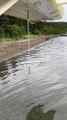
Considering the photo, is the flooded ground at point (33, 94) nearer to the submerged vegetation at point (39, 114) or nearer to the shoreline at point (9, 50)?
the submerged vegetation at point (39, 114)

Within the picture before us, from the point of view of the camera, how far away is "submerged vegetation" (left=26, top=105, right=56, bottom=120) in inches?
220

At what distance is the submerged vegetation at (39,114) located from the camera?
220 inches

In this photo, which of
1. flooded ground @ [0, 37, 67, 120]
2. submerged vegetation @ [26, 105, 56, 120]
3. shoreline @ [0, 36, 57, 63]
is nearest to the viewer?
submerged vegetation @ [26, 105, 56, 120]

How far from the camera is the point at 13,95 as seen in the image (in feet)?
24.0

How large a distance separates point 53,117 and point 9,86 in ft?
9.30

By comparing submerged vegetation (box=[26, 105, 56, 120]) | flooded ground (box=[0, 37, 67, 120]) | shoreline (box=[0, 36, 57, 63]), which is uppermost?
submerged vegetation (box=[26, 105, 56, 120])

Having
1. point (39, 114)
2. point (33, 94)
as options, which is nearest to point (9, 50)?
point (33, 94)

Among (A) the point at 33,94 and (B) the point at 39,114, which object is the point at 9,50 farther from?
(B) the point at 39,114

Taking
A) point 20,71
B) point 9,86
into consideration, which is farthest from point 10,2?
point 9,86

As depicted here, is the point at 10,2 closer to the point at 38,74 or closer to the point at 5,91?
the point at 38,74

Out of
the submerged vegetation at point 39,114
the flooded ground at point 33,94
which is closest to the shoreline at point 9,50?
the flooded ground at point 33,94

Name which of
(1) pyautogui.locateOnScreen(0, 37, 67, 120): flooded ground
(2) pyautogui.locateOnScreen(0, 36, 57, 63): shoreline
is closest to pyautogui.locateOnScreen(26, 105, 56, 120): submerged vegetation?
(1) pyautogui.locateOnScreen(0, 37, 67, 120): flooded ground

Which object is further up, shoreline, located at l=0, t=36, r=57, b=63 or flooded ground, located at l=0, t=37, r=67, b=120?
flooded ground, located at l=0, t=37, r=67, b=120

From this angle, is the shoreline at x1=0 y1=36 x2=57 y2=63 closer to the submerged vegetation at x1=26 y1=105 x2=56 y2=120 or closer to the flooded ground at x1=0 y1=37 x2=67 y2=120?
the flooded ground at x1=0 y1=37 x2=67 y2=120
